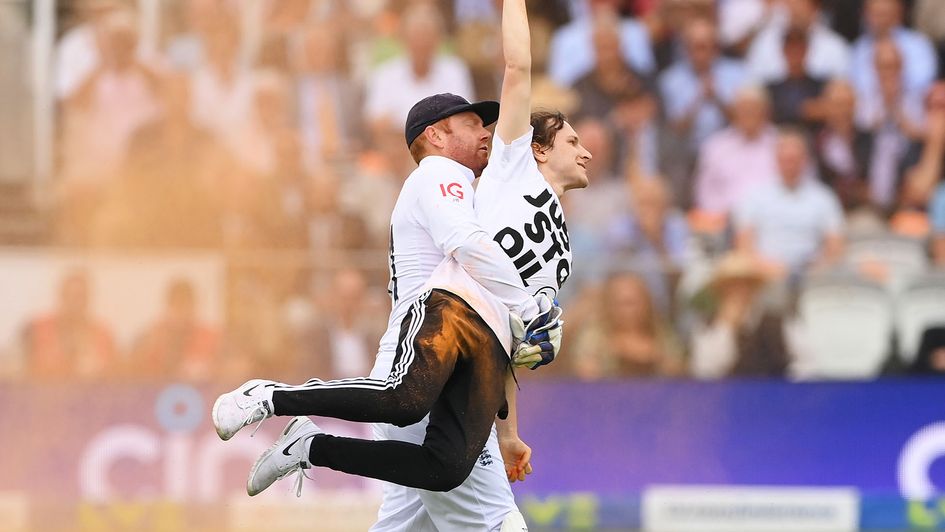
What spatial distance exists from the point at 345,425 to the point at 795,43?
5707 mm

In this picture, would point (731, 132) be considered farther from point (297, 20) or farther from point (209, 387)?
point (209, 387)

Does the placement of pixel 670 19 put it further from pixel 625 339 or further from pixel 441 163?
pixel 441 163

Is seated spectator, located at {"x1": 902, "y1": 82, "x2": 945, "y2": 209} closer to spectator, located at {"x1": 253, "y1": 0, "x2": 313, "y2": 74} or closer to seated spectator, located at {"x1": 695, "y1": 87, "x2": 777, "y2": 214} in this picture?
seated spectator, located at {"x1": 695, "y1": 87, "x2": 777, "y2": 214}

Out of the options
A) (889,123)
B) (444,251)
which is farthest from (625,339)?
(444,251)

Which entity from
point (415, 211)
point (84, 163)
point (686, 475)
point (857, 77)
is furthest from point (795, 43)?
point (415, 211)

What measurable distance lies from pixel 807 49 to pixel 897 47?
832mm

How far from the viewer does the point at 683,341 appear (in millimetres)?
12586

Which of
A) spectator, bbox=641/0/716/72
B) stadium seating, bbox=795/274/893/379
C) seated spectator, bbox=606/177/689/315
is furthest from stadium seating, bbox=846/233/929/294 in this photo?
spectator, bbox=641/0/716/72

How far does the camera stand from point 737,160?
13.7m

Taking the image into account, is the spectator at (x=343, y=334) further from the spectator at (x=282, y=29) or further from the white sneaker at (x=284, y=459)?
the white sneaker at (x=284, y=459)

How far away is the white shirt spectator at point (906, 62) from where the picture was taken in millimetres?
14250

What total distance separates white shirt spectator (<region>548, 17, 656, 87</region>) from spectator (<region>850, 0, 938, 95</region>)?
6.41ft

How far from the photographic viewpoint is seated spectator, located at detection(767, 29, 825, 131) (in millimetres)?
14023

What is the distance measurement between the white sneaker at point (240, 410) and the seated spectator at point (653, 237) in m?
6.26
